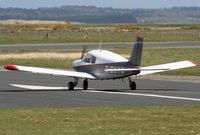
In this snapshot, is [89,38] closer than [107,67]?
No

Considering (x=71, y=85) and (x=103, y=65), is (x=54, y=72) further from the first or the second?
Answer: (x=103, y=65)

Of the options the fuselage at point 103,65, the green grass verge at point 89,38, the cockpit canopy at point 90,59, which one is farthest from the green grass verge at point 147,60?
the green grass verge at point 89,38

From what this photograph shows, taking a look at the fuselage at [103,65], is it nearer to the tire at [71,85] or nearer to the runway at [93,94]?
the runway at [93,94]

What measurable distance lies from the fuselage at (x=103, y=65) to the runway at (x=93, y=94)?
3.19ft

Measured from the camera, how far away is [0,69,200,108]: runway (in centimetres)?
2912

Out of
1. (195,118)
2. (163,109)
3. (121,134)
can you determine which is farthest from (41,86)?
(121,134)

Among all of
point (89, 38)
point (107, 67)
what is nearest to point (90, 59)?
point (107, 67)

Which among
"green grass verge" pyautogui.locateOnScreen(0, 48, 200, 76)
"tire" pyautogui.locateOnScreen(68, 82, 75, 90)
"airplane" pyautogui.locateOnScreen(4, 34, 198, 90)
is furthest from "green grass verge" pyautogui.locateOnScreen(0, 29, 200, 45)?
"tire" pyautogui.locateOnScreen(68, 82, 75, 90)

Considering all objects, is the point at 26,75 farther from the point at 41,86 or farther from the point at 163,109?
the point at 163,109

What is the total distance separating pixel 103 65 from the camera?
35469mm

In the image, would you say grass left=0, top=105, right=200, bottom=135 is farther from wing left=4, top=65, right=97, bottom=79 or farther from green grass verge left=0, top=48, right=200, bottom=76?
green grass verge left=0, top=48, right=200, bottom=76

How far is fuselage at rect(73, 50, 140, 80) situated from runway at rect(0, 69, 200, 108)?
0.97 metres

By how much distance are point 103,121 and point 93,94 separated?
12513 mm

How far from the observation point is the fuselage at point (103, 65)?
112 ft
